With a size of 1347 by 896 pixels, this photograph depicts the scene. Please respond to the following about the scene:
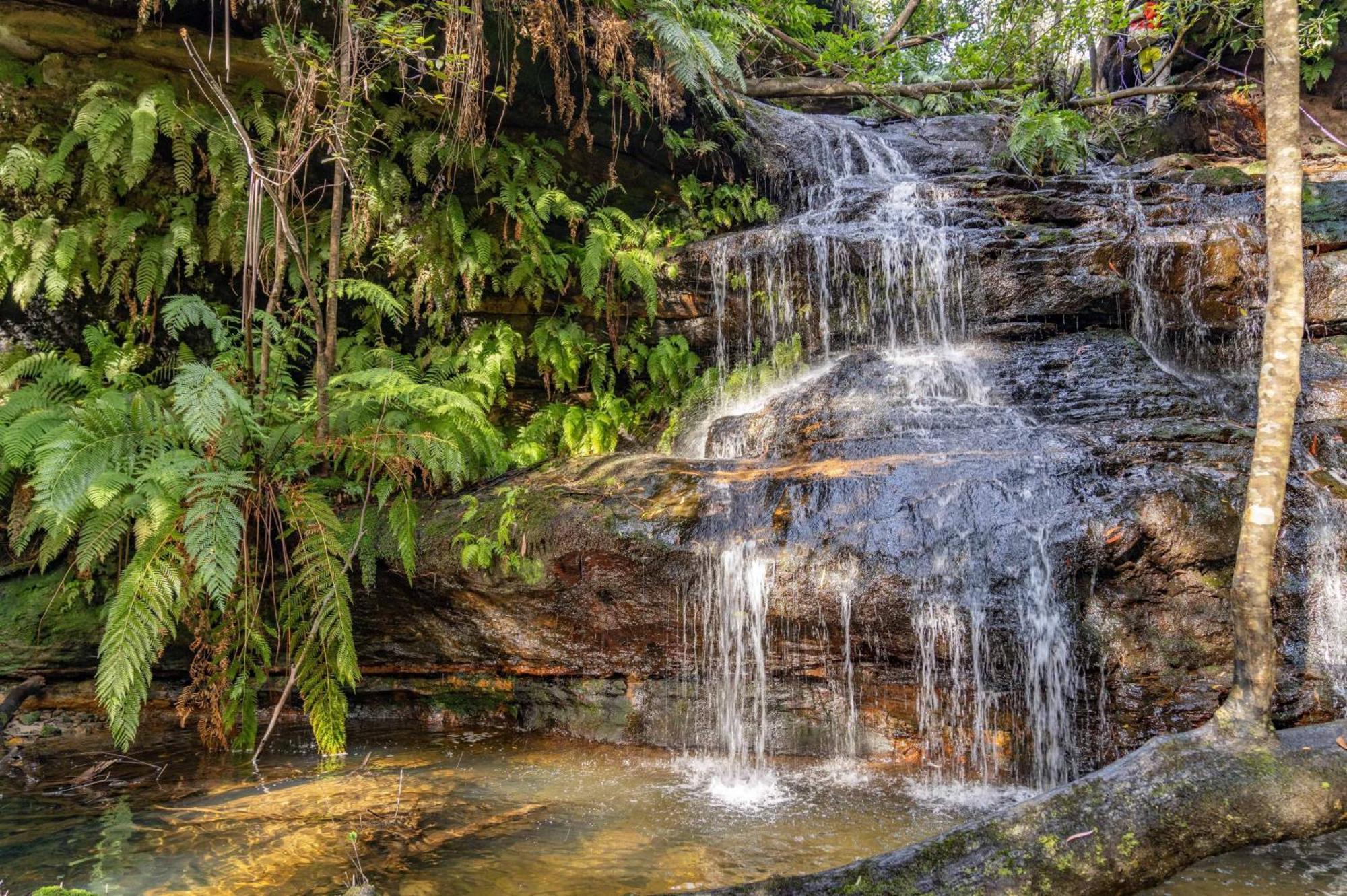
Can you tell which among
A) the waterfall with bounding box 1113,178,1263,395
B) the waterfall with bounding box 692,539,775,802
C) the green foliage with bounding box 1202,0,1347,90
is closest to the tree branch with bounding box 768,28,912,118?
the green foliage with bounding box 1202,0,1347,90

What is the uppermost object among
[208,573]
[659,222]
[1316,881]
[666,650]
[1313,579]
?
[659,222]

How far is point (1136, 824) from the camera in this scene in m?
2.37

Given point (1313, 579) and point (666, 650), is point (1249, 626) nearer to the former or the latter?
point (1313, 579)

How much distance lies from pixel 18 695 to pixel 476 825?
344cm

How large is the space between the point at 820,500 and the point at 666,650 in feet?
4.43

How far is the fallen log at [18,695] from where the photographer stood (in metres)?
4.43

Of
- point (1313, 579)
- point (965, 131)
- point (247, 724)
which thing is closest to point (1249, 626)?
point (1313, 579)

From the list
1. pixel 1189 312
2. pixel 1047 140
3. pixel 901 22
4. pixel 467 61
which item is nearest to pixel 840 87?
pixel 901 22

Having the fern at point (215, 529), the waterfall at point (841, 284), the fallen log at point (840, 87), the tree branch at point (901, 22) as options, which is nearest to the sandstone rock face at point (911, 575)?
the waterfall at point (841, 284)

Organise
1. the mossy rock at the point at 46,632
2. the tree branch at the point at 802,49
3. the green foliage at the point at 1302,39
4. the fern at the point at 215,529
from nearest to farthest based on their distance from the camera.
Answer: the fern at the point at 215,529, the mossy rock at the point at 46,632, the green foliage at the point at 1302,39, the tree branch at the point at 802,49

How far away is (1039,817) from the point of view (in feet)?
7.50

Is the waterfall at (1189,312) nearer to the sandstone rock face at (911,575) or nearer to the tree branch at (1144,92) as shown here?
the sandstone rock face at (911,575)

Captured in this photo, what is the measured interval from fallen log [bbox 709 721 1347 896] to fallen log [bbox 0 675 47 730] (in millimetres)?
4833

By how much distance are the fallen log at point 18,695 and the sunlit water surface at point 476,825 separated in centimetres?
53
